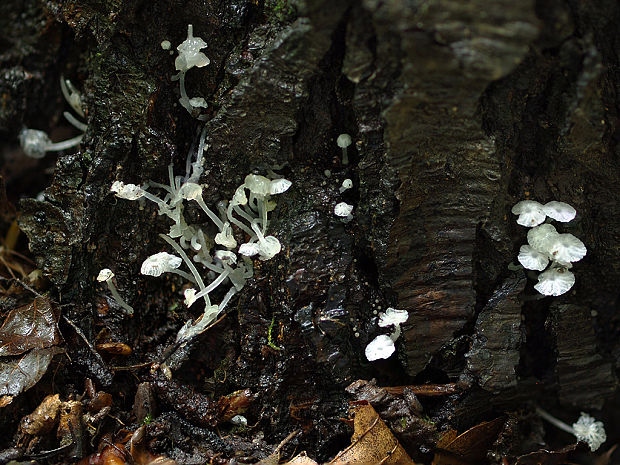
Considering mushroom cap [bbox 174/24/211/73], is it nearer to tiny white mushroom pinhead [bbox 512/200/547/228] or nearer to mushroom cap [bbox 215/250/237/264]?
mushroom cap [bbox 215/250/237/264]

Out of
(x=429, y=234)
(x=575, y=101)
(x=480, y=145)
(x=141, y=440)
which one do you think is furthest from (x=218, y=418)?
(x=575, y=101)

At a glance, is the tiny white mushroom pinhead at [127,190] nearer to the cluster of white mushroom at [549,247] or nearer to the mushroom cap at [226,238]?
the mushroom cap at [226,238]

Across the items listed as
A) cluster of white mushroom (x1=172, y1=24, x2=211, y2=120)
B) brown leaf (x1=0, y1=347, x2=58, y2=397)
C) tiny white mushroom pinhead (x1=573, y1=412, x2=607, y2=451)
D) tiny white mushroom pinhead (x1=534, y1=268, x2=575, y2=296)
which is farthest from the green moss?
tiny white mushroom pinhead (x1=573, y1=412, x2=607, y2=451)

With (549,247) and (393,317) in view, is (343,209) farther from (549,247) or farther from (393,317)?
(549,247)

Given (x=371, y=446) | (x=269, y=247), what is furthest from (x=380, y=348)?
(x=269, y=247)

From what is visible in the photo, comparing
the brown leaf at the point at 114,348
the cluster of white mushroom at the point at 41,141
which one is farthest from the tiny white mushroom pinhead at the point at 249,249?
the cluster of white mushroom at the point at 41,141

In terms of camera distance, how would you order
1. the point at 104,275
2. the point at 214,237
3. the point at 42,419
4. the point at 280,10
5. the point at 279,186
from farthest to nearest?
the point at 214,237 < the point at 104,275 < the point at 279,186 < the point at 42,419 < the point at 280,10

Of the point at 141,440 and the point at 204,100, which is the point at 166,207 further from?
the point at 141,440
